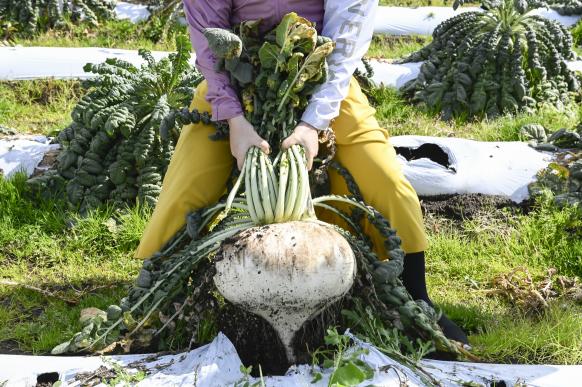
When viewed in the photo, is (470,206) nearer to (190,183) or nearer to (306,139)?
(306,139)

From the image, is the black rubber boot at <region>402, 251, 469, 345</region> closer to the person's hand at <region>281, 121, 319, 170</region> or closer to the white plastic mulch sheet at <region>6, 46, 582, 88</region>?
the person's hand at <region>281, 121, 319, 170</region>

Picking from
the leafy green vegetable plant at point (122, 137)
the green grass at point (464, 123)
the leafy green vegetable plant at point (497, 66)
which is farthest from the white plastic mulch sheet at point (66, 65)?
the leafy green vegetable plant at point (122, 137)

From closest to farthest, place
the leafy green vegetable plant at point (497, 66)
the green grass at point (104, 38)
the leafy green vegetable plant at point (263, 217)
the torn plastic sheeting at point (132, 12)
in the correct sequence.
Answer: the leafy green vegetable plant at point (263, 217) < the leafy green vegetable plant at point (497, 66) < the green grass at point (104, 38) < the torn plastic sheeting at point (132, 12)

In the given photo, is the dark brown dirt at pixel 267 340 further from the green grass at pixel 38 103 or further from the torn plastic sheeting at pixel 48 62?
the torn plastic sheeting at pixel 48 62

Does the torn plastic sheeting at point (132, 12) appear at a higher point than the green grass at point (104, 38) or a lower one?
higher

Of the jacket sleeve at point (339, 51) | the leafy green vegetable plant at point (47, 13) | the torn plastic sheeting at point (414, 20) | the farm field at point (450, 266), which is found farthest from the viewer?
the torn plastic sheeting at point (414, 20)

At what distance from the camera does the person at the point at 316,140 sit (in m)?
2.84

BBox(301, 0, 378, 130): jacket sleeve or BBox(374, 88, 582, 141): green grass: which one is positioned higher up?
BBox(301, 0, 378, 130): jacket sleeve

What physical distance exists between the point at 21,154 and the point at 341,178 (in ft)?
7.37

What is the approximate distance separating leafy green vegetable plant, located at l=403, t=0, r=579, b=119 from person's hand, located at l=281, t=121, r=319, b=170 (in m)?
2.65

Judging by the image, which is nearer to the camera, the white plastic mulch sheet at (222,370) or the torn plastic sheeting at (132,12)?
the white plastic mulch sheet at (222,370)

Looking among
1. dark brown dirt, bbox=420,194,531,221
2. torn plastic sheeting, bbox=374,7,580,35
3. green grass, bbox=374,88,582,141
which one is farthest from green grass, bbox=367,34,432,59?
dark brown dirt, bbox=420,194,531,221

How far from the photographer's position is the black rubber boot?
298cm

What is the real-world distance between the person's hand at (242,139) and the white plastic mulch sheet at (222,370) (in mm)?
607
